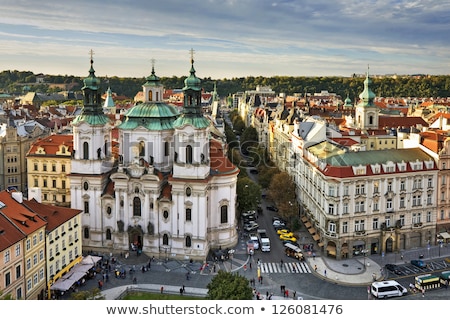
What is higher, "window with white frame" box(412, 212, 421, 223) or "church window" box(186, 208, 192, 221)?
"church window" box(186, 208, 192, 221)

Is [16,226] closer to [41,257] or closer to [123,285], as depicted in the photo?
[41,257]

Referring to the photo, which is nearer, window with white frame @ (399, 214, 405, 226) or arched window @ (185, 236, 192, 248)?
arched window @ (185, 236, 192, 248)

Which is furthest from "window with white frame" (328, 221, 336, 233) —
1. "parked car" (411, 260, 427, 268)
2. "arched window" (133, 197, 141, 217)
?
"arched window" (133, 197, 141, 217)

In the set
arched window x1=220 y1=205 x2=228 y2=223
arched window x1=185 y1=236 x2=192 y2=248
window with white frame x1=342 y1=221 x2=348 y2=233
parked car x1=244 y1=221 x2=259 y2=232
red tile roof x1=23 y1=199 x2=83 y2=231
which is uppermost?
red tile roof x1=23 y1=199 x2=83 y2=231

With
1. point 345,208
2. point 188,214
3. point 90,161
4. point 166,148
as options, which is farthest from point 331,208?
point 90,161

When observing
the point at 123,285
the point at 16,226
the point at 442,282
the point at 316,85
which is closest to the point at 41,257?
the point at 16,226

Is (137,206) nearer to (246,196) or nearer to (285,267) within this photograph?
(246,196)

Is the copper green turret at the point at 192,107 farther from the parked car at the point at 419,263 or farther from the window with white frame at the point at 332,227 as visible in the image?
the parked car at the point at 419,263

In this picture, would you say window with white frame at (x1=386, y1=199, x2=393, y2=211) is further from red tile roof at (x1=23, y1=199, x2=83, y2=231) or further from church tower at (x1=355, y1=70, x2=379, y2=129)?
church tower at (x1=355, y1=70, x2=379, y2=129)
